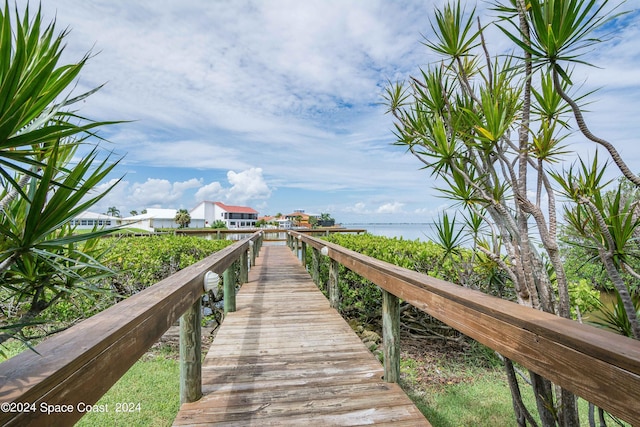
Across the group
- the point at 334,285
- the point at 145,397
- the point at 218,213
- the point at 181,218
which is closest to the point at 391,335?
the point at 334,285

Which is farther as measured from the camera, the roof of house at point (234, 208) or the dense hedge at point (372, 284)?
the roof of house at point (234, 208)

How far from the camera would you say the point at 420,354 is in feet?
13.0

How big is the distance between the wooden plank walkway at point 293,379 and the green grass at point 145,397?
760mm

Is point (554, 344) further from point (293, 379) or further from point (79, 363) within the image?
point (293, 379)

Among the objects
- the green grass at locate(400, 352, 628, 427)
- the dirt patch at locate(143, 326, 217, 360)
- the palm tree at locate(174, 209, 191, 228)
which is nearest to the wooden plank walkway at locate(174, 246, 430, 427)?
the green grass at locate(400, 352, 628, 427)

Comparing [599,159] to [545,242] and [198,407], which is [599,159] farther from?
[198,407]

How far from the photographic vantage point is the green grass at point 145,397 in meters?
2.69

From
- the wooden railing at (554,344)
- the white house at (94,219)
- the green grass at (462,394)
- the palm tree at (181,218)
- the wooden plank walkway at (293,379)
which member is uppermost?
the palm tree at (181,218)

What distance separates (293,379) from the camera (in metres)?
2.15

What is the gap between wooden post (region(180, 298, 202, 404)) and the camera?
180 cm

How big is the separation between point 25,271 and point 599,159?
2681mm

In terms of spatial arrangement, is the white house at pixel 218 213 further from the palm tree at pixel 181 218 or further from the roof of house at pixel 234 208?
the palm tree at pixel 181 218

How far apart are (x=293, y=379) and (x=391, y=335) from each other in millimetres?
728

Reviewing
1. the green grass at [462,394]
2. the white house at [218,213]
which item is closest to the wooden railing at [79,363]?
the green grass at [462,394]
